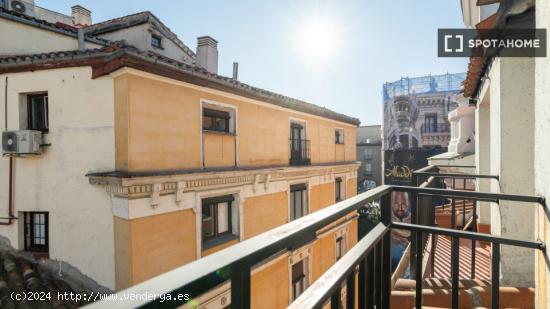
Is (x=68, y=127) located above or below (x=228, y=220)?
above

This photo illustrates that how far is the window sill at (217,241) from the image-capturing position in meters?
7.46

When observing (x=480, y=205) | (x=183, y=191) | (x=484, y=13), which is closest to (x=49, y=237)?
(x=183, y=191)

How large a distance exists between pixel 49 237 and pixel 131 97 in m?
3.88

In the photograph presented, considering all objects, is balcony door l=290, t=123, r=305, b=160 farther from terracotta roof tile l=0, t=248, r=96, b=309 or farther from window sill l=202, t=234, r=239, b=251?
terracotta roof tile l=0, t=248, r=96, b=309

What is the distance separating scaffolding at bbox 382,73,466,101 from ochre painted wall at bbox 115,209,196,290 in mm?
30766

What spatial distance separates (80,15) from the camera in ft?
47.7

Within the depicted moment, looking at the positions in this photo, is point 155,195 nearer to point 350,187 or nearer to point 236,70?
point 236,70

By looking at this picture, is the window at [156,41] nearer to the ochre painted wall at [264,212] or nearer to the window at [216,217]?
the window at [216,217]

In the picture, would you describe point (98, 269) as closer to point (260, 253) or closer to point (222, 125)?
point (222, 125)

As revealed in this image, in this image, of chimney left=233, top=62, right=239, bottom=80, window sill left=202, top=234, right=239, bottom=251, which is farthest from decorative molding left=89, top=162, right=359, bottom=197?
chimney left=233, top=62, right=239, bottom=80

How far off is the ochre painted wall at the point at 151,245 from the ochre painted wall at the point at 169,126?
1.14 meters

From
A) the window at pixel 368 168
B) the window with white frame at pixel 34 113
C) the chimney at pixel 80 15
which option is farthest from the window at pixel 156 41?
the window at pixel 368 168

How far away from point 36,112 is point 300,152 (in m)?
8.28

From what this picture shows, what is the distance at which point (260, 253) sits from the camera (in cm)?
77
